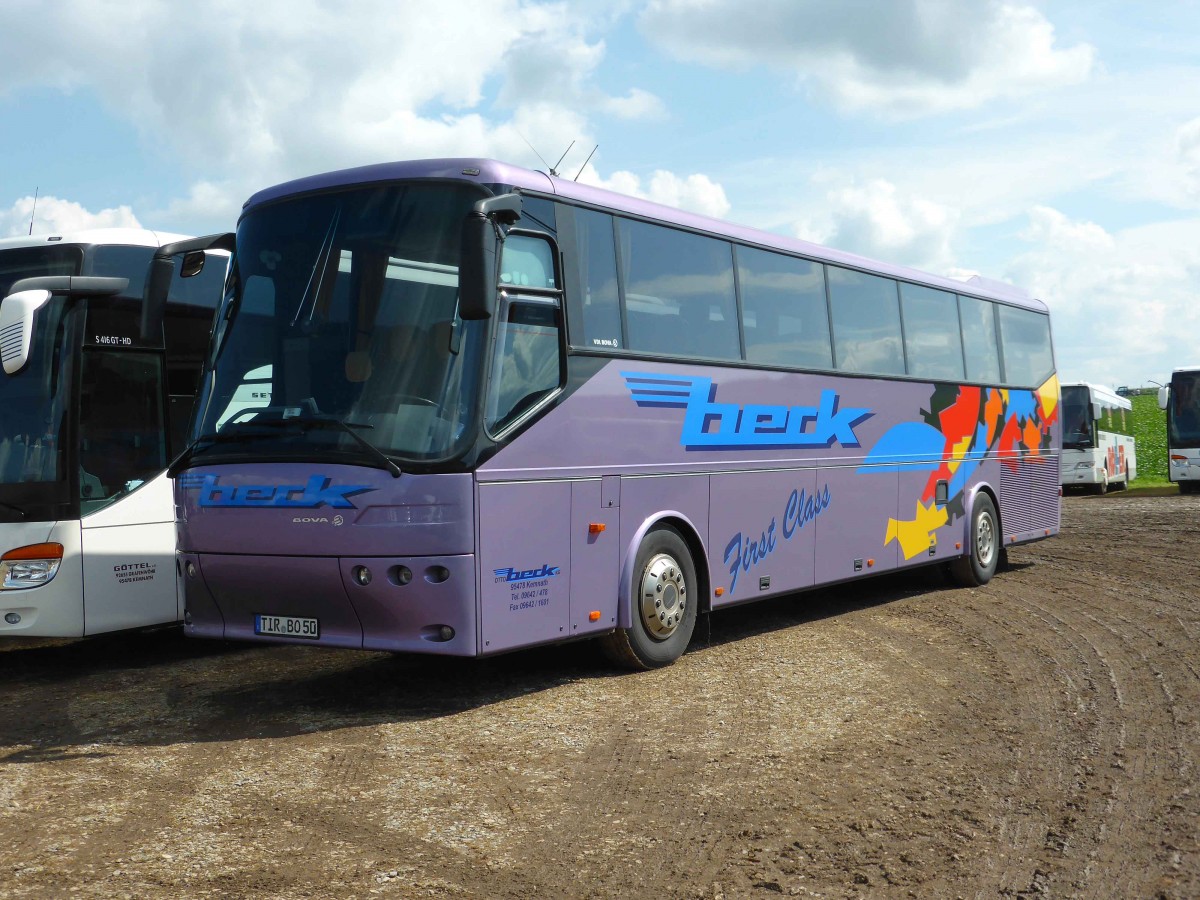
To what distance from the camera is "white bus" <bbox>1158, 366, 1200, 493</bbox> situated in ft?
104

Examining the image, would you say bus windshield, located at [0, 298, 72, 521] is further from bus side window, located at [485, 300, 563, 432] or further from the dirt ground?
bus side window, located at [485, 300, 563, 432]

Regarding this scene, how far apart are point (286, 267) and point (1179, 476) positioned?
93.6 feet

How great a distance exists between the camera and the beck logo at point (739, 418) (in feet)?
31.6

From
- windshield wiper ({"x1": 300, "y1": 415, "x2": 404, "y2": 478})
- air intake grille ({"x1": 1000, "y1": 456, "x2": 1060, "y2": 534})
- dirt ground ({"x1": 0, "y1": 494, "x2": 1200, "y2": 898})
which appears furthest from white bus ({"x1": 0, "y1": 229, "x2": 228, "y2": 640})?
air intake grille ({"x1": 1000, "y1": 456, "x2": 1060, "y2": 534})

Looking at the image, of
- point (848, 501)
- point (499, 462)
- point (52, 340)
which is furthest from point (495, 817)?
point (848, 501)

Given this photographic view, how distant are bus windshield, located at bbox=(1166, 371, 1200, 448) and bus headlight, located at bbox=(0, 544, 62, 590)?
28.3 metres

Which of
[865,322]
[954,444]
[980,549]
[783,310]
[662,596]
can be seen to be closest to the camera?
[662,596]

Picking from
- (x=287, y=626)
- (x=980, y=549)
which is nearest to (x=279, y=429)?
(x=287, y=626)

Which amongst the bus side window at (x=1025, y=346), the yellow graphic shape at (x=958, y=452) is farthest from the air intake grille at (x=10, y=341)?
the bus side window at (x=1025, y=346)

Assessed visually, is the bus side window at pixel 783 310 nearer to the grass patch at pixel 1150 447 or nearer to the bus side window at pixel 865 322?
the bus side window at pixel 865 322

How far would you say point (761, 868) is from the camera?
503cm

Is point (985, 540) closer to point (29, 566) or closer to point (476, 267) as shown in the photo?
point (476, 267)

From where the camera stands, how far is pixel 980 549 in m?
15.1

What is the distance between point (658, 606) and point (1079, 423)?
27.2 m
